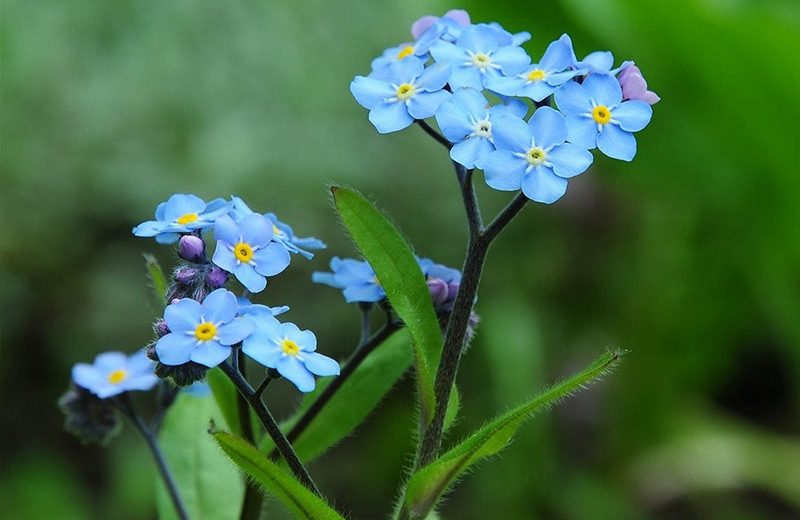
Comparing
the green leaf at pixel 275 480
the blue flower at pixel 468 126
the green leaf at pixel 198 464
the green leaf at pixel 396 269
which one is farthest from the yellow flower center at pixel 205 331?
the green leaf at pixel 198 464

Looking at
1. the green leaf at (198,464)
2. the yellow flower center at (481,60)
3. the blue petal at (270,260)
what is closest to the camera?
the blue petal at (270,260)

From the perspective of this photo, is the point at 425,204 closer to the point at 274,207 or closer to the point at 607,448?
the point at 274,207

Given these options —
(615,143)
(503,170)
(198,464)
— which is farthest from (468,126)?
(198,464)

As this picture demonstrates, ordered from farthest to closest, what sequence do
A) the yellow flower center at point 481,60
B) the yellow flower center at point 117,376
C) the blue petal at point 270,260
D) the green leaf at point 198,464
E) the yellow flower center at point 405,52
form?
the green leaf at point 198,464
the yellow flower center at point 117,376
the yellow flower center at point 405,52
the yellow flower center at point 481,60
the blue petal at point 270,260

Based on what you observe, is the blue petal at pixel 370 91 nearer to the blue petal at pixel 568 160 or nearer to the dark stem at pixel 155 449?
the blue petal at pixel 568 160

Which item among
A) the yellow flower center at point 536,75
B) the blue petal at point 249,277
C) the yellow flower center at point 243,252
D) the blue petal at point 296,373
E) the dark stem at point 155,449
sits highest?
the yellow flower center at point 536,75
